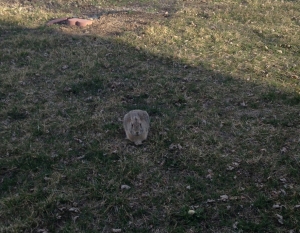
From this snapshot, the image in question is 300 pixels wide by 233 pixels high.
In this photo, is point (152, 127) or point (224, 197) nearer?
point (224, 197)

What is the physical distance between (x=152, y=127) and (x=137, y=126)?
661mm

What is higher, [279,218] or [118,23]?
[118,23]

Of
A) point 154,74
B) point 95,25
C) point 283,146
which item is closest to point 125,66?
point 154,74

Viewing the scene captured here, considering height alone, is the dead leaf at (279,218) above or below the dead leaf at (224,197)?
above

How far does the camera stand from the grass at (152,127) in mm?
4465

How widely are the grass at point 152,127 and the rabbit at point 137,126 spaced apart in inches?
5.5

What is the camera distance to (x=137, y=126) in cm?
555

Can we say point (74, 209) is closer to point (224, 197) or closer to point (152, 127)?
point (224, 197)

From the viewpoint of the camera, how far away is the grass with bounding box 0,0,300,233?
4465 millimetres

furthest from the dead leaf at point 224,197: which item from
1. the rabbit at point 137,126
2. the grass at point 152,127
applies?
the rabbit at point 137,126

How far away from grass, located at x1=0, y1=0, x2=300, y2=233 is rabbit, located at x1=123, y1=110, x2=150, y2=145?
14cm

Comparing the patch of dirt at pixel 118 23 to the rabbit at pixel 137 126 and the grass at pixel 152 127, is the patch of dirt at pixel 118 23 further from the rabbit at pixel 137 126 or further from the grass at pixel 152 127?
the rabbit at pixel 137 126

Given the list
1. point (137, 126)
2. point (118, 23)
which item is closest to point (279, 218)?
point (137, 126)

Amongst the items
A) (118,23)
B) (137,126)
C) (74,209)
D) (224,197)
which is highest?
(118,23)
